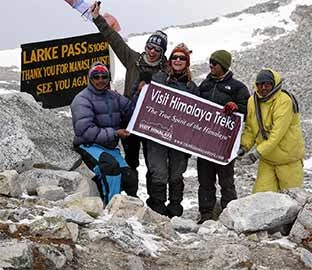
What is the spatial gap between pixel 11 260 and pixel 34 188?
3.25 metres

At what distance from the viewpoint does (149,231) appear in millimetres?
6562

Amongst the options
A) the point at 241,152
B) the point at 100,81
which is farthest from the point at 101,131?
the point at 241,152

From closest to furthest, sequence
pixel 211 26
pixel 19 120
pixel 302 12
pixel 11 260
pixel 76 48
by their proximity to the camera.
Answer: pixel 11 260 → pixel 19 120 → pixel 76 48 → pixel 302 12 → pixel 211 26

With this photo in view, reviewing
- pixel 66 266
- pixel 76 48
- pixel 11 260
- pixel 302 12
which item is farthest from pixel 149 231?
pixel 302 12

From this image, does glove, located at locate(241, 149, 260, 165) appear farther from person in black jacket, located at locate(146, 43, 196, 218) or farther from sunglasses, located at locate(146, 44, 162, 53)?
sunglasses, located at locate(146, 44, 162, 53)

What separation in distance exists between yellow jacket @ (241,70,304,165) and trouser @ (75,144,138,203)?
169cm

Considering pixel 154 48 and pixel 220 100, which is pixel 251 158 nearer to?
pixel 220 100

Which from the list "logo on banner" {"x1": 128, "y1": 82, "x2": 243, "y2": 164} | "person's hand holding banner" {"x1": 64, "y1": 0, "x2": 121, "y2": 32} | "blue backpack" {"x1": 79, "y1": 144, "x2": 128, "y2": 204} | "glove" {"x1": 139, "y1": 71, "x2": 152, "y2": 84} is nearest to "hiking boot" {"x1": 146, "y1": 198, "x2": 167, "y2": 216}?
"blue backpack" {"x1": 79, "y1": 144, "x2": 128, "y2": 204}

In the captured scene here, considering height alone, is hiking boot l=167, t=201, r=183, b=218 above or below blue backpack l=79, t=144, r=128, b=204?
below

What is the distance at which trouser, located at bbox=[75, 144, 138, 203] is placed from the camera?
8141 millimetres

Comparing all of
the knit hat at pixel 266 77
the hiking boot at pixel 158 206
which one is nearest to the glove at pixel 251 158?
the knit hat at pixel 266 77

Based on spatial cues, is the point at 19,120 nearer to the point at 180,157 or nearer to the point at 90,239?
the point at 180,157

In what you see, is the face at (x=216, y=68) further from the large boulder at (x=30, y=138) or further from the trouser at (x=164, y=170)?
the large boulder at (x=30, y=138)

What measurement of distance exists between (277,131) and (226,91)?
0.93 meters
